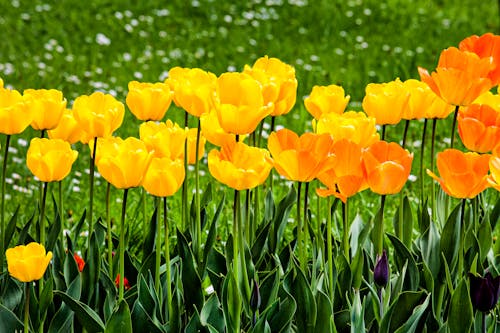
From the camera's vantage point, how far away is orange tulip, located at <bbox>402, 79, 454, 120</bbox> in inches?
97.3

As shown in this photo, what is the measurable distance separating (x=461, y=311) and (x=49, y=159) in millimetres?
988

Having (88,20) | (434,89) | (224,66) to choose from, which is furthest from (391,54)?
(434,89)

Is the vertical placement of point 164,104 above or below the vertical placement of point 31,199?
above

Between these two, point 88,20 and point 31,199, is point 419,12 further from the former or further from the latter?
point 31,199

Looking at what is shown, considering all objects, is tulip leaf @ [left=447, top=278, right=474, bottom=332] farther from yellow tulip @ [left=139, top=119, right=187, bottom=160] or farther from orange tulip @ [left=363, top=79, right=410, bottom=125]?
yellow tulip @ [left=139, top=119, right=187, bottom=160]

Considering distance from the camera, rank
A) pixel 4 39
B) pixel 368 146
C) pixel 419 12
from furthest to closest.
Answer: pixel 419 12 < pixel 4 39 < pixel 368 146

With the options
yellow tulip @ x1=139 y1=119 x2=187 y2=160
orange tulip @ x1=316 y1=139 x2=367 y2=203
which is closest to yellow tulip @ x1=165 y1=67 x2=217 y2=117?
yellow tulip @ x1=139 y1=119 x2=187 y2=160

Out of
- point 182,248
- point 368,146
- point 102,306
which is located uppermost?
point 368,146

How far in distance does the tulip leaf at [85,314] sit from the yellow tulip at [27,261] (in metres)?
0.10

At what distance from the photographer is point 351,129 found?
223cm

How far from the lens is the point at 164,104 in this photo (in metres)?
2.41

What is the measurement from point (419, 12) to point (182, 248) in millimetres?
6260

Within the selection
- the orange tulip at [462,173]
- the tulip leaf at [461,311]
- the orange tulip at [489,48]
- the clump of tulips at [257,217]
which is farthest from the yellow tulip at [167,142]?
the orange tulip at [489,48]

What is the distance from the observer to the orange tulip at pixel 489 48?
2.49 meters
